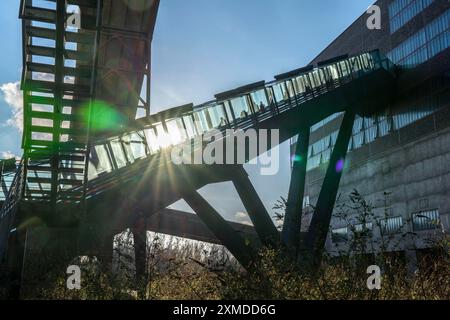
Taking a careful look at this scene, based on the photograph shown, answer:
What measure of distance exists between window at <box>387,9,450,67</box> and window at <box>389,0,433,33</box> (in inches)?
52.9

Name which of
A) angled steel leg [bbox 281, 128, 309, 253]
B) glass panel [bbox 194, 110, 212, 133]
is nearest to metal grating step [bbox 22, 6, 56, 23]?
glass panel [bbox 194, 110, 212, 133]

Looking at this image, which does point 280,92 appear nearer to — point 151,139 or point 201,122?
point 201,122

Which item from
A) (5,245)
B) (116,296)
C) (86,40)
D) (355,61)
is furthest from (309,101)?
(116,296)

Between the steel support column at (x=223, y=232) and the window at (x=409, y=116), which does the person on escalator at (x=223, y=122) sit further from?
the window at (x=409, y=116)

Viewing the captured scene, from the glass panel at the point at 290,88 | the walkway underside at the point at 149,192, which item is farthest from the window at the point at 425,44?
the walkway underside at the point at 149,192

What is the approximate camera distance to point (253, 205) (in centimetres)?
1269

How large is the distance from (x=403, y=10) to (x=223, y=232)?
22802mm

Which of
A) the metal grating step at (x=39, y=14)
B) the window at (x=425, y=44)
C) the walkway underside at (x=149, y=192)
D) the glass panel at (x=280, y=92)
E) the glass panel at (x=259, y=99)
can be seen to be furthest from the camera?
the window at (x=425, y=44)

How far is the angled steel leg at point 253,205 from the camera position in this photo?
39.9ft

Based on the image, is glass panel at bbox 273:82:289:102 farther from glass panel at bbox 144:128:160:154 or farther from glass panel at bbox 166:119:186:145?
glass panel at bbox 144:128:160:154

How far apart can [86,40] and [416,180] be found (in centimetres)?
2140

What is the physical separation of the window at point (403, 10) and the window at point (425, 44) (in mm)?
1344

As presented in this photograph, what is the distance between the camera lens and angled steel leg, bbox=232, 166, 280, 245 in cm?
1217

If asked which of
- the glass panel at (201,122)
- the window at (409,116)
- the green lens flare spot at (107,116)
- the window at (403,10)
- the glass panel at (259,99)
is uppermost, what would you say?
the window at (403,10)
